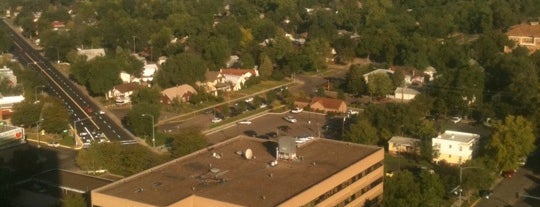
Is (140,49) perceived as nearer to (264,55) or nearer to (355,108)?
(264,55)

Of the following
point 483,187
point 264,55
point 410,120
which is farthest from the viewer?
point 264,55

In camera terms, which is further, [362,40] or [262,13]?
[262,13]

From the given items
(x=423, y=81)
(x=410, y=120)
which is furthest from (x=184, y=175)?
(x=423, y=81)

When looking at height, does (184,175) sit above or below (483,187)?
above

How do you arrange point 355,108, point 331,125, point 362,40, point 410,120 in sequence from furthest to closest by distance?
1. point 362,40
2. point 355,108
3. point 331,125
4. point 410,120

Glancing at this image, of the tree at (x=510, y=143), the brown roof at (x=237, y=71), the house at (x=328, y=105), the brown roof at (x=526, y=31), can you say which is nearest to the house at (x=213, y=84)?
the brown roof at (x=237, y=71)

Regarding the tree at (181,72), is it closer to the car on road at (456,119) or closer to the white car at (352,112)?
the white car at (352,112)
